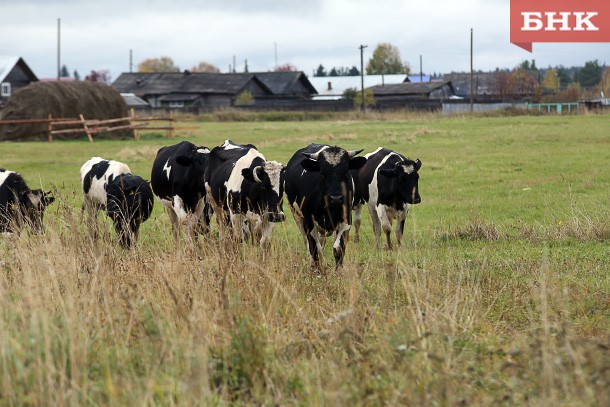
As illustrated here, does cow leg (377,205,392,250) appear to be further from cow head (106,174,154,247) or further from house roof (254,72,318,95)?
house roof (254,72,318,95)

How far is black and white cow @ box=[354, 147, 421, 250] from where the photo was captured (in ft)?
43.3

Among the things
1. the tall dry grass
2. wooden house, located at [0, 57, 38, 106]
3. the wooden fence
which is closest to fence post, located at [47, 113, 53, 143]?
the wooden fence

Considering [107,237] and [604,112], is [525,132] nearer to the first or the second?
[604,112]

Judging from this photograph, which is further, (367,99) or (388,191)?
(367,99)

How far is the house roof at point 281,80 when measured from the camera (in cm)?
9325

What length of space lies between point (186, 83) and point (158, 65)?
79.4 metres

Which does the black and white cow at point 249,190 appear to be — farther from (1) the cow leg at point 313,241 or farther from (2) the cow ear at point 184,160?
(2) the cow ear at point 184,160

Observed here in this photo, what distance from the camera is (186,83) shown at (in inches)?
3570

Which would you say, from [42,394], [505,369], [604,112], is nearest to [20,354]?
[42,394]

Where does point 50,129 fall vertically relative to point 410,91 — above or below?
below

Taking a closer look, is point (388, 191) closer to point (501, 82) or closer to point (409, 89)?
point (409, 89)

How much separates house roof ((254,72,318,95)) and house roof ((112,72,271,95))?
2.15 m

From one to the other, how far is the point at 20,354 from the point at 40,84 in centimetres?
4197

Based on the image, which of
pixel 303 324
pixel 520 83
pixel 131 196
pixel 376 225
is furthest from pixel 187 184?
pixel 520 83
